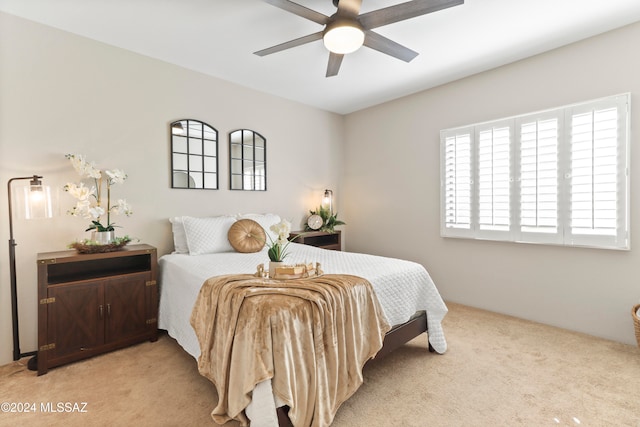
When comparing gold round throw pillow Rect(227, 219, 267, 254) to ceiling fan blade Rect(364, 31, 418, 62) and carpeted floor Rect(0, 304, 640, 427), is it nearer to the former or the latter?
carpeted floor Rect(0, 304, 640, 427)

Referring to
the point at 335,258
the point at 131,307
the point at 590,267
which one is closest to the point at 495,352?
the point at 590,267

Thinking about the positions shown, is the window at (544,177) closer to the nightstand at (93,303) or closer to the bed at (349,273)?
the bed at (349,273)

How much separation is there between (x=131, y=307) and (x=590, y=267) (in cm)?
416

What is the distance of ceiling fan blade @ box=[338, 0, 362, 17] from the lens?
1929mm

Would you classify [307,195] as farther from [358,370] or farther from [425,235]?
[358,370]

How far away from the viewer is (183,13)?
2.38 metres

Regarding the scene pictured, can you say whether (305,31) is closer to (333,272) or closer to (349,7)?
(349,7)

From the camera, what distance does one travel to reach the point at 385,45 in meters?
2.34

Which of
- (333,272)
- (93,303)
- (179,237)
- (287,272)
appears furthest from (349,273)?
(93,303)

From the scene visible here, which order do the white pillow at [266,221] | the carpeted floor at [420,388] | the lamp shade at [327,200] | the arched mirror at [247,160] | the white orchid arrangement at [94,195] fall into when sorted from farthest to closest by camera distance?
the lamp shade at [327,200] → the arched mirror at [247,160] → the white pillow at [266,221] → the white orchid arrangement at [94,195] → the carpeted floor at [420,388]

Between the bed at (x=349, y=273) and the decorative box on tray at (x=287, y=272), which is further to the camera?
the bed at (x=349, y=273)

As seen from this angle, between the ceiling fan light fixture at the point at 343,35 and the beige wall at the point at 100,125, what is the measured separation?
193cm

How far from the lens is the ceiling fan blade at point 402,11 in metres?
1.82

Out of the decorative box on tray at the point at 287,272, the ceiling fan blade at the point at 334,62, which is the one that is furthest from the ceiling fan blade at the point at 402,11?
the decorative box on tray at the point at 287,272
